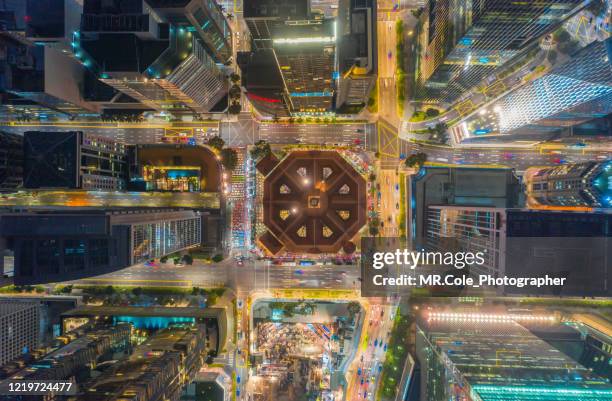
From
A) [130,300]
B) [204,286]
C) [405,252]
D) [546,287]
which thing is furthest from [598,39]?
[130,300]

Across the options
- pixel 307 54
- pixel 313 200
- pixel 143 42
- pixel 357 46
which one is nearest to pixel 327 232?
pixel 313 200

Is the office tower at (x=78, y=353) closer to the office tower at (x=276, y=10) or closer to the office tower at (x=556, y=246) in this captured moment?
the office tower at (x=276, y=10)

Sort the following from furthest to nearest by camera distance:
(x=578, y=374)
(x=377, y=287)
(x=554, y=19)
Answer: (x=377, y=287)
(x=578, y=374)
(x=554, y=19)

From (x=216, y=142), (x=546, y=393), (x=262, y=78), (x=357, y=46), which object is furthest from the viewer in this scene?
(x=216, y=142)

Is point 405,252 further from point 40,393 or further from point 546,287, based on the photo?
point 40,393

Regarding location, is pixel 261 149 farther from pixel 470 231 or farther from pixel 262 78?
pixel 470 231

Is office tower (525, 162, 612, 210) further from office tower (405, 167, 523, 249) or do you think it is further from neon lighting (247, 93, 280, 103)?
neon lighting (247, 93, 280, 103)
